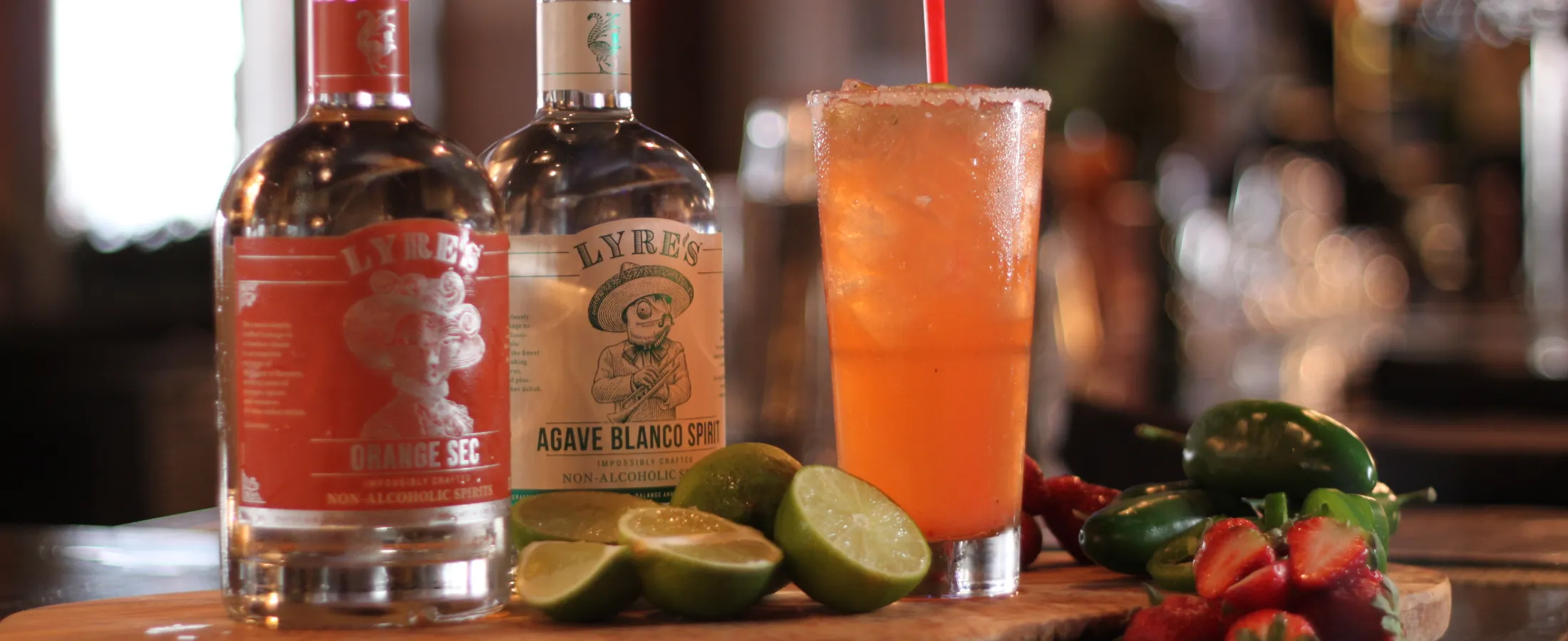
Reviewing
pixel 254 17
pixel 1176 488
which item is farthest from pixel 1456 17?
pixel 1176 488

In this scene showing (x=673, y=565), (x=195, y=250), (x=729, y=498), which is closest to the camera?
(x=673, y=565)

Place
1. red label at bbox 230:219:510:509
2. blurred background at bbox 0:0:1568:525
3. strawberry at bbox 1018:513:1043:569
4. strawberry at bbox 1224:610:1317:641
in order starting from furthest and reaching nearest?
blurred background at bbox 0:0:1568:525, strawberry at bbox 1018:513:1043:569, red label at bbox 230:219:510:509, strawberry at bbox 1224:610:1317:641

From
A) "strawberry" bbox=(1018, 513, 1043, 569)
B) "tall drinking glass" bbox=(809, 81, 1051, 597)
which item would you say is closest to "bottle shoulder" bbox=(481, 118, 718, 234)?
"tall drinking glass" bbox=(809, 81, 1051, 597)

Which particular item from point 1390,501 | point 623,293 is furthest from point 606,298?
point 1390,501

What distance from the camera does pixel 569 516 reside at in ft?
4.04

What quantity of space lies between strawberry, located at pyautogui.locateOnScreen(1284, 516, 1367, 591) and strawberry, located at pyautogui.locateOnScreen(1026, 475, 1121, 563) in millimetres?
424

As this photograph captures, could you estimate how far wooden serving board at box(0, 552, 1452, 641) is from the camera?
1.10m

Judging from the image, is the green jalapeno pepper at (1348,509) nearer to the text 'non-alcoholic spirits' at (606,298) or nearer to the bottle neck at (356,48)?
the text 'non-alcoholic spirits' at (606,298)

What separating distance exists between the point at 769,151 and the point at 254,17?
272 centimetres

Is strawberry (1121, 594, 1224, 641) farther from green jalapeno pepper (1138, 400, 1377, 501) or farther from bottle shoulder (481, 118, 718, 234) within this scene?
bottle shoulder (481, 118, 718, 234)

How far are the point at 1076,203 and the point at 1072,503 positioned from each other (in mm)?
3427

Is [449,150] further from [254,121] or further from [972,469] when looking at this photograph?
[254,121]

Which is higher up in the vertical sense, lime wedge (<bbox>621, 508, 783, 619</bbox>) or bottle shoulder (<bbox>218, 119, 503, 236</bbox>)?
bottle shoulder (<bbox>218, 119, 503, 236</bbox>)

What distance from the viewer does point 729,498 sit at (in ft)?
3.96
